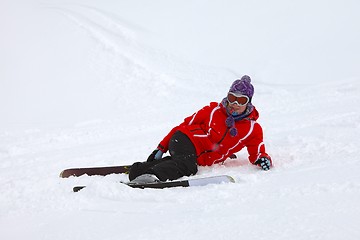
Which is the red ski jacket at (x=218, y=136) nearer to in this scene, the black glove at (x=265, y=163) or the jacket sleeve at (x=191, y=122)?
the jacket sleeve at (x=191, y=122)

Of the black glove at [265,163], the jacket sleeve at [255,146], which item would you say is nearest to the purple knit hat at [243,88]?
the jacket sleeve at [255,146]

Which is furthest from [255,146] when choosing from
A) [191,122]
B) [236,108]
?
[191,122]

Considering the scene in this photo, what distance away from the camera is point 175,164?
3982 millimetres

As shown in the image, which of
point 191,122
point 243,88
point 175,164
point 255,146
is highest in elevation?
point 243,88

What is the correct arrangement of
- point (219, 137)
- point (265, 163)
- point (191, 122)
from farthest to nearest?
point (191, 122) < point (219, 137) < point (265, 163)

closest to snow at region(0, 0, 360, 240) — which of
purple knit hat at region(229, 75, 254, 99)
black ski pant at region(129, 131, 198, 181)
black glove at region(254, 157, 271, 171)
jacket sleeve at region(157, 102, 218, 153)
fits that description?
black glove at region(254, 157, 271, 171)

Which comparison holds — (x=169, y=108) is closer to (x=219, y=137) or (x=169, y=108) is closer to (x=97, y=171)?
(x=97, y=171)

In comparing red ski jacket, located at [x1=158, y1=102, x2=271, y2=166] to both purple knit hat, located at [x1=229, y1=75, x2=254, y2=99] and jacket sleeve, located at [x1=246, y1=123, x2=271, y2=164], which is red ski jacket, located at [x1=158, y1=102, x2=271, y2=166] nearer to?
jacket sleeve, located at [x1=246, y1=123, x2=271, y2=164]

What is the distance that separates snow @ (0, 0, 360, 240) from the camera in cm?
260

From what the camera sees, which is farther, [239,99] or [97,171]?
[97,171]

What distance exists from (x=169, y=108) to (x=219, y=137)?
421 centimetres

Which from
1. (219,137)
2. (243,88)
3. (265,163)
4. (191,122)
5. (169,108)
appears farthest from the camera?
(169,108)

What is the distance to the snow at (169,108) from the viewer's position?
260 centimetres

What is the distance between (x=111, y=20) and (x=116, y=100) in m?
6.05
